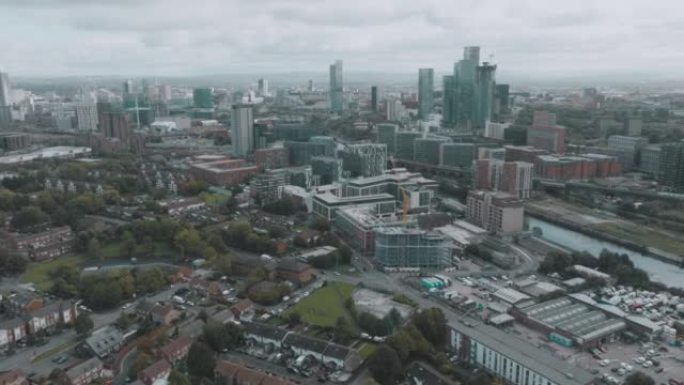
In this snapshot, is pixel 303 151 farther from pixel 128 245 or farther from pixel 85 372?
pixel 85 372

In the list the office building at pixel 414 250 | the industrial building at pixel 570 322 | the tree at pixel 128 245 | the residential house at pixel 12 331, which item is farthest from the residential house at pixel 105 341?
the industrial building at pixel 570 322

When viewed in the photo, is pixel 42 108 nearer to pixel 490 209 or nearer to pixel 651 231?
pixel 490 209

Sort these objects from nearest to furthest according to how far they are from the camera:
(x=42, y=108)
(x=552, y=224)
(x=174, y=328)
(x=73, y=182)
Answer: (x=174, y=328), (x=552, y=224), (x=73, y=182), (x=42, y=108)

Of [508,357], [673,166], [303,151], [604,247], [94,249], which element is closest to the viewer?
[508,357]

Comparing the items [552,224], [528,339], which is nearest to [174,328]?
[528,339]

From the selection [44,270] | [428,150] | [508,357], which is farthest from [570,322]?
[428,150]

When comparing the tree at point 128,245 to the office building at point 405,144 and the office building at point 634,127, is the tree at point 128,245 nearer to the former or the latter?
the office building at point 405,144

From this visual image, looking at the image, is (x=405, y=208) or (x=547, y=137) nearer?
(x=405, y=208)
